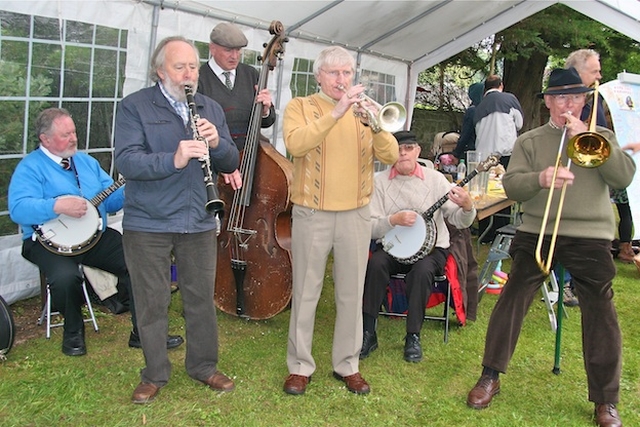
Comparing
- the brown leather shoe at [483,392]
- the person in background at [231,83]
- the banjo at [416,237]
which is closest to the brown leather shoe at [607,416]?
the brown leather shoe at [483,392]

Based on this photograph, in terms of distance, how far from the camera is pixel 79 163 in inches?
159

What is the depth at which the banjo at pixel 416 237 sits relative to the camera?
3955 mm

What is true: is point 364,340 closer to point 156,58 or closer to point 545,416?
point 545,416

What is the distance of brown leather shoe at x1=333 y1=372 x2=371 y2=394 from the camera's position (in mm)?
3408

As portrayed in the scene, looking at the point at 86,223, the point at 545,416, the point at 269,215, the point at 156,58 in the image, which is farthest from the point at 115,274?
the point at 545,416

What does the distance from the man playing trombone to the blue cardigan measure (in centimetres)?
248

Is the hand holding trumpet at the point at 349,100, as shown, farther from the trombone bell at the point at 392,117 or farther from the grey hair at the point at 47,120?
the grey hair at the point at 47,120

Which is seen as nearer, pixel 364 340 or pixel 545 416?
pixel 545 416

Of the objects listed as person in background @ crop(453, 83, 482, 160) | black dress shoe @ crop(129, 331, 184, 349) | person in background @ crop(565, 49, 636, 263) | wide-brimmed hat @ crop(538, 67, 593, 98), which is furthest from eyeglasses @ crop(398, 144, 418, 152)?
person in background @ crop(453, 83, 482, 160)

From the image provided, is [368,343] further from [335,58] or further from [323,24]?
[323,24]

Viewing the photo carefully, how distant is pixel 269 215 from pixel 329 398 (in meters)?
1.19

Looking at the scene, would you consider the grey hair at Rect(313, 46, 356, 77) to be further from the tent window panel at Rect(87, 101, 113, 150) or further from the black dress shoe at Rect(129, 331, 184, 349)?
the tent window panel at Rect(87, 101, 113, 150)

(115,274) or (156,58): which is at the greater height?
(156,58)

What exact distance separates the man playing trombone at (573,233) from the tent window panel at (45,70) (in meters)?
3.03
